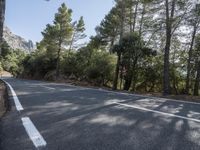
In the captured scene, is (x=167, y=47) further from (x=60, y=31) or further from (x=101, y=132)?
(x=60, y=31)

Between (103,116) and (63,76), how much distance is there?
33560 millimetres

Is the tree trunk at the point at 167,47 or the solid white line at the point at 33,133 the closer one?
the solid white line at the point at 33,133

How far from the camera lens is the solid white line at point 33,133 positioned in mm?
3547

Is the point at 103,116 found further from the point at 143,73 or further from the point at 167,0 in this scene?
the point at 143,73

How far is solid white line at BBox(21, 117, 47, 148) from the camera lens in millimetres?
3547

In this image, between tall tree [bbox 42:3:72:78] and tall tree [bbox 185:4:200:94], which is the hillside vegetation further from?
tall tree [bbox 42:3:72:78]

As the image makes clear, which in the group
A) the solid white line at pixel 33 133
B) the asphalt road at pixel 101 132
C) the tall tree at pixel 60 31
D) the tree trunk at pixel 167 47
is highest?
the tall tree at pixel 60 31

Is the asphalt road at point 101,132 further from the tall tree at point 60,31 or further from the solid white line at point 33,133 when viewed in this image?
the tall tree at point 60,31

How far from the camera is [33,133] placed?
411 centimetres

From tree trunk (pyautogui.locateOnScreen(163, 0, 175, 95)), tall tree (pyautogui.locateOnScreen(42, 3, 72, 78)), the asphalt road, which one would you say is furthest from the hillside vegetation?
the asphalt road

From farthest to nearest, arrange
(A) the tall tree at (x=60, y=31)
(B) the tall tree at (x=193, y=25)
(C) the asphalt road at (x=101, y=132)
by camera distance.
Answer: (A) the tall tree at (x=60, y=31), (B) the tall tree at (x=193, y=25), (C) the asphalt road at (x=101, y=132)

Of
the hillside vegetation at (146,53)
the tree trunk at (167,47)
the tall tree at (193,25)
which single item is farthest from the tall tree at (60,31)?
the tree trunk at (167,47)

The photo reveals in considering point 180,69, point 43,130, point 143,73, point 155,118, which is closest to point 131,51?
point 143,73

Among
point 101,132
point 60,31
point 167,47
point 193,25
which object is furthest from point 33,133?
point 60,31
